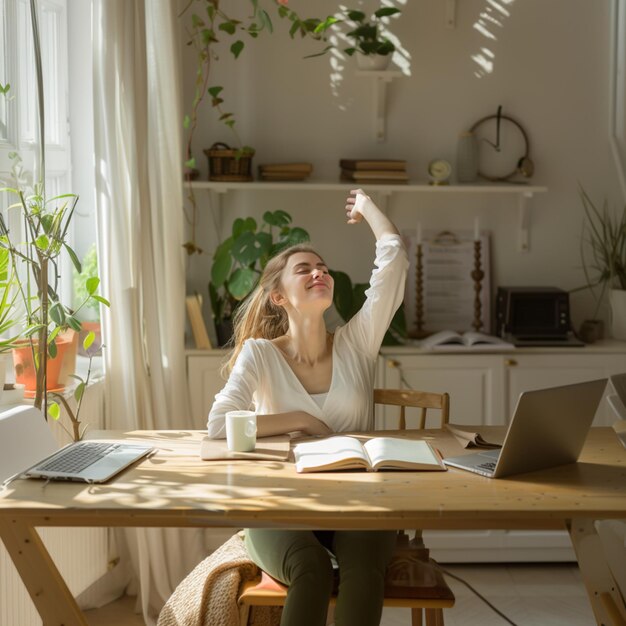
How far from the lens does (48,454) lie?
2.42 metres

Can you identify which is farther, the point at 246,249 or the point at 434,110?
the point at 434,110

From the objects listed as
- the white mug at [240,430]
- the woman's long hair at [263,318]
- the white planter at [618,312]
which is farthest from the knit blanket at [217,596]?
the white planter at [618,312]

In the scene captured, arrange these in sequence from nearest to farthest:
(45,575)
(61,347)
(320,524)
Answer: (320,524) < (45,575) < (61,347)

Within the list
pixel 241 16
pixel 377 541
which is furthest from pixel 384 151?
pixel 377 541

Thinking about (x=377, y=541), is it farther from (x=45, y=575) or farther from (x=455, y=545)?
(x=455, y=545)

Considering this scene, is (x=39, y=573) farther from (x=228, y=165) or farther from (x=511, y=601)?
(x=228, y=165)

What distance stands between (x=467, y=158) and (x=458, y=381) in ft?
3.14

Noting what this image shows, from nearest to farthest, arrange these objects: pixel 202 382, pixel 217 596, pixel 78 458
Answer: pixel 78 458
pixel 217 596
pixel 202 382

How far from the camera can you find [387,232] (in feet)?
9.27

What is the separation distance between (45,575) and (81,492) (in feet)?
0.66

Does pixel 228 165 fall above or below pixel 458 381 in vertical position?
above

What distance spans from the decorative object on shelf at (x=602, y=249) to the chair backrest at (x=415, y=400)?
161 centimetres

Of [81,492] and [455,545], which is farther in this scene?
[455,545]

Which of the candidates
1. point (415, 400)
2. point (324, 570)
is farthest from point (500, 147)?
point (324, 570)
